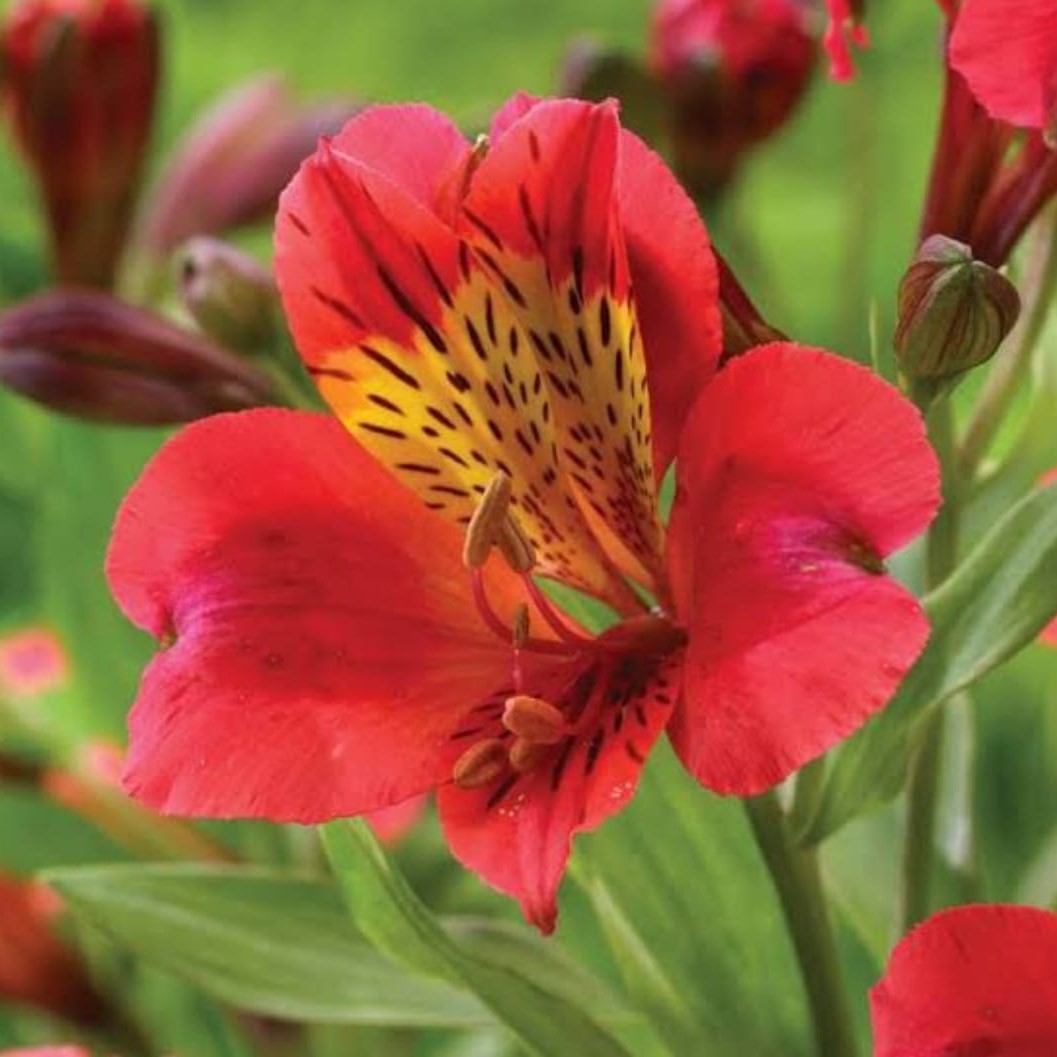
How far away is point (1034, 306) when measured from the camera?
46 centimetres

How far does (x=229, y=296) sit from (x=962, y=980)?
270mm

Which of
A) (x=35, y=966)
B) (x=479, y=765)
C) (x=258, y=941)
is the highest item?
(x=479, y=765)

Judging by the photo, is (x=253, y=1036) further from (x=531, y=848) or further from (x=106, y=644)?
(x=531, y=848)

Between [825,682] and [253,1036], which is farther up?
[825,682]

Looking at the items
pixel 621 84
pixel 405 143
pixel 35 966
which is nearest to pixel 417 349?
pixel 405 143

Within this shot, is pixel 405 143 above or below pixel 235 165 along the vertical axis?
above

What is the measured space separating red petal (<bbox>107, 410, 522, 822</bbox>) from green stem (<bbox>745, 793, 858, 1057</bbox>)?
63 millimetres

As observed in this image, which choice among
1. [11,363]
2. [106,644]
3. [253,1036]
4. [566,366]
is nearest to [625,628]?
[566,366]

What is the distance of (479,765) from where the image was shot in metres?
0.39

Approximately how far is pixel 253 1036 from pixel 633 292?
352 millimetres

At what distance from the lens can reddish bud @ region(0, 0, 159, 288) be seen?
0.76m

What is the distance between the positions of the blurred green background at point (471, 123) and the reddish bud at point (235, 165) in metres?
0.07

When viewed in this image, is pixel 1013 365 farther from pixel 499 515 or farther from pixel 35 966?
pixel 35 966

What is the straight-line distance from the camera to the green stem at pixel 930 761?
0.45m
